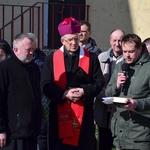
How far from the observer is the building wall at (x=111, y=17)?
11078 millimetres

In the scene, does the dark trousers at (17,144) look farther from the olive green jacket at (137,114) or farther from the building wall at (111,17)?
the building wall at (111,17)

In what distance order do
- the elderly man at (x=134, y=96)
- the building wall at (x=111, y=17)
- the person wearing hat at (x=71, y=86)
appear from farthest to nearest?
the building wall at (x=111, y=17) → the person wearing hat at (x=71, y=86) → the elderly man at (x=134, y=96)

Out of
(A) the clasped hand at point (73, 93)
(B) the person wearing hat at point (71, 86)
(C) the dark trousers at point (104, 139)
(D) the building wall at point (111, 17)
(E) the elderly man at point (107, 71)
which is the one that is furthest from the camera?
(D) the building wall at point (111, 17)

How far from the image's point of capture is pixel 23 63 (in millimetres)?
5832

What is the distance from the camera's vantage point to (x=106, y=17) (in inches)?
438

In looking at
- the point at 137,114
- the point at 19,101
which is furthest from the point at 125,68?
the point at 19,101

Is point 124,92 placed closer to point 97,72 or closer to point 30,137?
point 97,72

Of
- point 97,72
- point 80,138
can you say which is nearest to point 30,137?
point 80,138

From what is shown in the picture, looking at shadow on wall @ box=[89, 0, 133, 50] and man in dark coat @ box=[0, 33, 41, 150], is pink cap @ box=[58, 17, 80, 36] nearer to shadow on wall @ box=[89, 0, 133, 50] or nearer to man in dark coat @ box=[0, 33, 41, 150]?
man in dark coat @ box=[0, 33, 41, 150]

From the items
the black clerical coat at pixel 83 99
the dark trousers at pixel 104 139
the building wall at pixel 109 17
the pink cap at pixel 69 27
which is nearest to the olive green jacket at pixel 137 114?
the black clerical coat at pixel 83 99

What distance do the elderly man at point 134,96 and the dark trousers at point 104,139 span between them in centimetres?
141

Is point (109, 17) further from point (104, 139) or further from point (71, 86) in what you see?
point (71, 86)

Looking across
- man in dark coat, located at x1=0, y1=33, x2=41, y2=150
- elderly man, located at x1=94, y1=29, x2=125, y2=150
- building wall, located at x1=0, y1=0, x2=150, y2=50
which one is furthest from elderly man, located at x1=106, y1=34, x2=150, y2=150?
building wall, located at x1=0, y1=0, x2=150, y2=50

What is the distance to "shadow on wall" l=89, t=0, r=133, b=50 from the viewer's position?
11.1m
